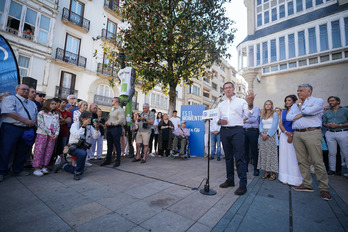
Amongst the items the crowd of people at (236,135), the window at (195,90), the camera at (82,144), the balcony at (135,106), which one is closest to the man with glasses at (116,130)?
the crowd of people at (236,135)

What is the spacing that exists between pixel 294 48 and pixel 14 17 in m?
23.9

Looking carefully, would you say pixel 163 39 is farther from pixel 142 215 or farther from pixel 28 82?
pixel 142 215

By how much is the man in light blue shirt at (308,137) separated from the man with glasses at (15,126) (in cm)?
582

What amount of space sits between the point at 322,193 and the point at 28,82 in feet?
24.8

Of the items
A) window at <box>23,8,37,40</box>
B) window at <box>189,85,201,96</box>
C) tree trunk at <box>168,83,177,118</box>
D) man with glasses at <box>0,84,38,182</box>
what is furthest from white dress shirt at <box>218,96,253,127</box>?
window at <box>189,85,201,96</box>

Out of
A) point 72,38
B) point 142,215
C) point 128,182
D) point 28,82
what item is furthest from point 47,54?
point 142,215

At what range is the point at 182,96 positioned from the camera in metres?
30.8

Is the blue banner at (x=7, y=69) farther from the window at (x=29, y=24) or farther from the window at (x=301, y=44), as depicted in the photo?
the window at (x=301, y=44)

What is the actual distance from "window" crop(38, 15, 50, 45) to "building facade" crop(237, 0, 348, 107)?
19201 millimetres

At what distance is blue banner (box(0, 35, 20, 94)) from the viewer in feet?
14.8

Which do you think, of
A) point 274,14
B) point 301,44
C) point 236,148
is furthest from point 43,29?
point 301,44

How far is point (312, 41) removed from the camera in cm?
1332

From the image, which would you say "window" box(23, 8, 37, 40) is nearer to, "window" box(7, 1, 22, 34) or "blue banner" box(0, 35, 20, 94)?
"window" box(7, 1, 22, 34)

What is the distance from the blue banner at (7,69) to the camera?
4.52 m
